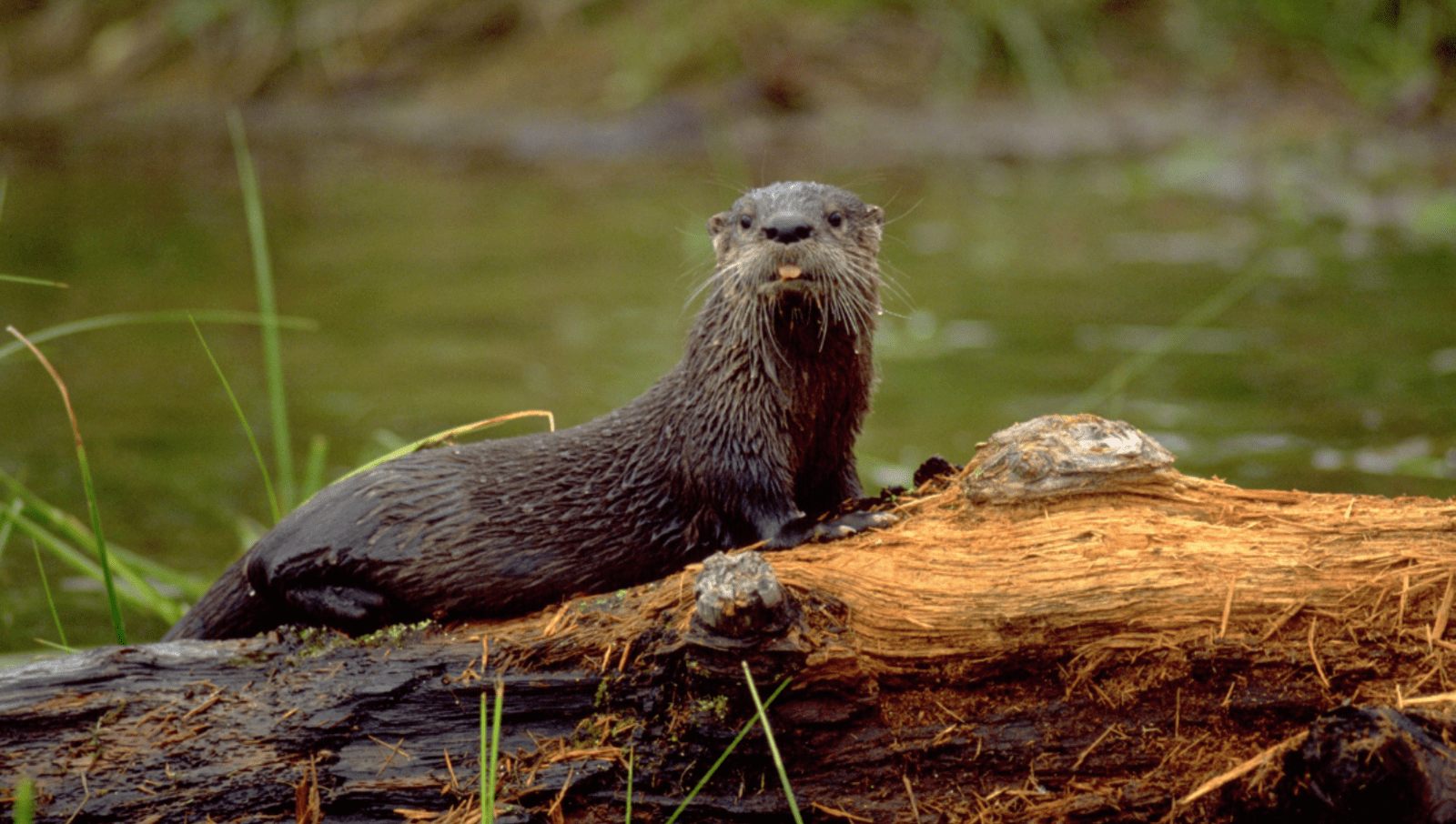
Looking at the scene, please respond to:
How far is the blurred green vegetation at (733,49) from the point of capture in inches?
486

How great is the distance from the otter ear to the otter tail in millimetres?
1403

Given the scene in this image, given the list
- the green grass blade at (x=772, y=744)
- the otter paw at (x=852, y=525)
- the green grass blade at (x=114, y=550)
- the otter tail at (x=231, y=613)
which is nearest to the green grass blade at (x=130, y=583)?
the green grass blade at (x=114, y=550)

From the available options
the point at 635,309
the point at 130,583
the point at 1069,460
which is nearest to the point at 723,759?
the point at 1069,460

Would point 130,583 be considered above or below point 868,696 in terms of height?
below

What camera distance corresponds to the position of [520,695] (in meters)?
2.54

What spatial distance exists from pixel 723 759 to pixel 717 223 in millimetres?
1707

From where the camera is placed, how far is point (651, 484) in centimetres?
329

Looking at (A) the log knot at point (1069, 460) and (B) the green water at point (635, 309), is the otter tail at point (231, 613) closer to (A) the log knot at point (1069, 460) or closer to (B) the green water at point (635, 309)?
(B) the green water at point (635, 309)

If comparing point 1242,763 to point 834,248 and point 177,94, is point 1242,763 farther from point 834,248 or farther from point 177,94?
point 177,94

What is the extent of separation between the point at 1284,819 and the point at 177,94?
14.7 meters

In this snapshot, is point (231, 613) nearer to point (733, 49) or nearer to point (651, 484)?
point (651, 484)

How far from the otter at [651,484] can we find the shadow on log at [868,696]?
46 centimetres

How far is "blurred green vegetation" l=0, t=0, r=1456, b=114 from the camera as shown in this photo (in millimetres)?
12336

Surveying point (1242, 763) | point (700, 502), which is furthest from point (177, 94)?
point (1242, 763)
